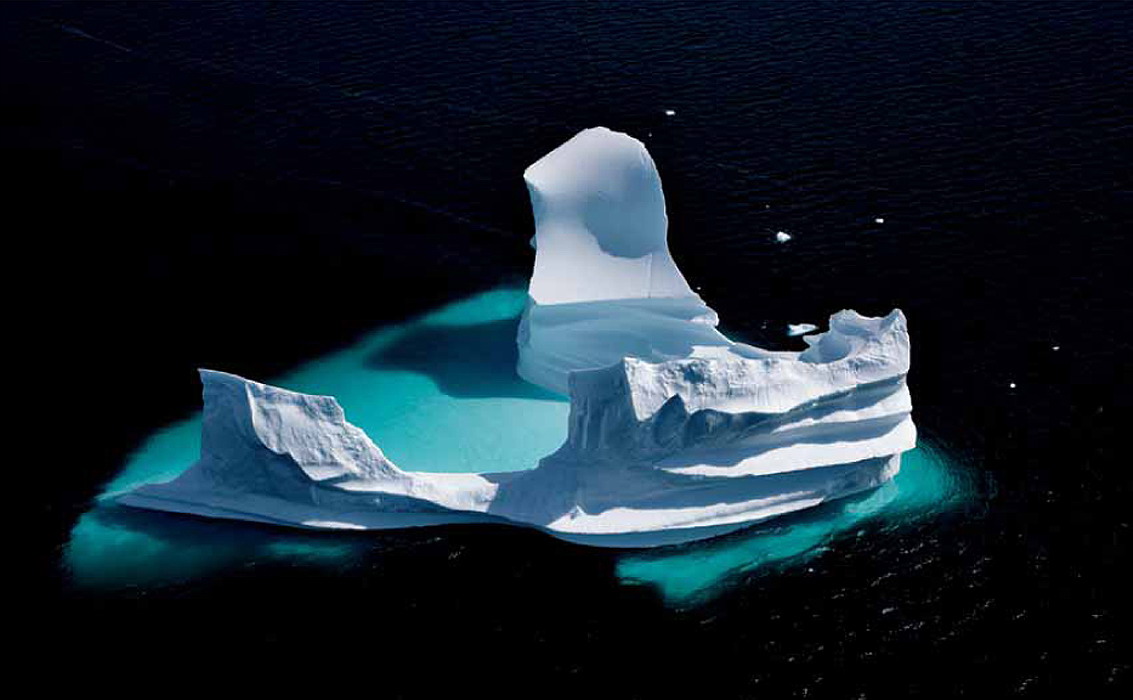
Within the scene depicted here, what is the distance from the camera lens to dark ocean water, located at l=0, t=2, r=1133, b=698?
31469mm

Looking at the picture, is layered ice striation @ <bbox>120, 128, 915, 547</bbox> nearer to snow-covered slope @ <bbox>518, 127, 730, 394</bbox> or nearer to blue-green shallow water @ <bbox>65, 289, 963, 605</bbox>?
blue-green shallow water @ <bbox>65, 289, 963, 605</bbox>

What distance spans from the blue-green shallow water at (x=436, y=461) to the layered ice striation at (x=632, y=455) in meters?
0.50

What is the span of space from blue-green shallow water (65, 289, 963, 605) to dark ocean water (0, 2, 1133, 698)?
0.55 metres

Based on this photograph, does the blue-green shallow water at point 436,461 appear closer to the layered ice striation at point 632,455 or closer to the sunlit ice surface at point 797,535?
the sunlit ice surface at point 797,535

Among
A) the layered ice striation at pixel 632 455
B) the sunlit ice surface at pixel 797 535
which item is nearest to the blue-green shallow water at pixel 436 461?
the sunlit ice surface at pixel 797 535

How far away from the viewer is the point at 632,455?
34094 mm

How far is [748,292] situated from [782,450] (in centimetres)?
961

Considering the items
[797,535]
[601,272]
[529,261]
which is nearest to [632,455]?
[797,535]

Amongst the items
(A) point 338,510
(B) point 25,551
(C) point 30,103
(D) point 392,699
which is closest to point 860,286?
(A) point 338,510

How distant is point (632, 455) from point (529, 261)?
12878 millimetres

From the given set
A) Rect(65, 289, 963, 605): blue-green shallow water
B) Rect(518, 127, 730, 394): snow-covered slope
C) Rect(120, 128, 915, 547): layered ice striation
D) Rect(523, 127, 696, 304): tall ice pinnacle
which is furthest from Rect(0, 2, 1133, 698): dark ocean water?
Rect(523, 127, 696, 304): tall ice pinnacle

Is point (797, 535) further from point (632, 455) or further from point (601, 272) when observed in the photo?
point (601, 272)

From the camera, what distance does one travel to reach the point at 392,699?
3012cm

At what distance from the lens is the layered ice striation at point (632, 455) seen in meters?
33.7
